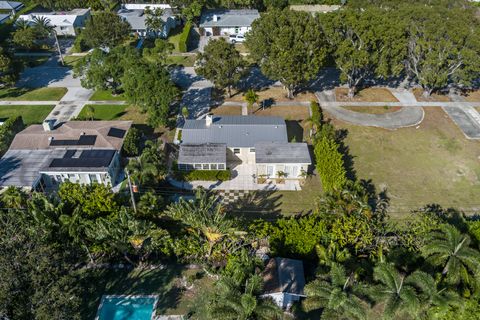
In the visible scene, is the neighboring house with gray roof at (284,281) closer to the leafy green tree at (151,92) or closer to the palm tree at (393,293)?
the palm tree at (393,293)

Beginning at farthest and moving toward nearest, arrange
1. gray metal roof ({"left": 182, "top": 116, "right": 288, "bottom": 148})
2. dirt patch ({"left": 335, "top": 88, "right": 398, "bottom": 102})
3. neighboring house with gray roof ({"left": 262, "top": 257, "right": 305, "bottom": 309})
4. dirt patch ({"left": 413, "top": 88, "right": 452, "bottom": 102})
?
1. dirt patch ({"left": 413, "top": 88, "right": 452, "bottom": 102})
2. dirt patch ({"left": 335, "top": 88, "right": 398, "bottom": 102})
3. gray metal roof ({"left": 182, "top": 116, "right": 288, "bottom": 148})
4. neighboring house with gray roof ({"left": 262, "top": 257, "right": 305, "bottom": 309})

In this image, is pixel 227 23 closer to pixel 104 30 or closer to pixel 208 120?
pixel 104 30

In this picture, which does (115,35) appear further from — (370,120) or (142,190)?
(370,120)

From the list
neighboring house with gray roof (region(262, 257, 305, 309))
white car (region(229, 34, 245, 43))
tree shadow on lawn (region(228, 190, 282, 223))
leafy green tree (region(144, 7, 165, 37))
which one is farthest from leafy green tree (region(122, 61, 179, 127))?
white car (region(229, 34, 245, 43))

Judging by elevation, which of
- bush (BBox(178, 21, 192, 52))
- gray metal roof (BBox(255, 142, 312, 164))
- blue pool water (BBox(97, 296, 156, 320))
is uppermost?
bush (BBox(178, 21, 192, 52))

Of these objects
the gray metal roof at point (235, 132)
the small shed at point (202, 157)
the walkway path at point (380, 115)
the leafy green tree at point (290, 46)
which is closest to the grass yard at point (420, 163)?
the walkway path at point (380, 115)

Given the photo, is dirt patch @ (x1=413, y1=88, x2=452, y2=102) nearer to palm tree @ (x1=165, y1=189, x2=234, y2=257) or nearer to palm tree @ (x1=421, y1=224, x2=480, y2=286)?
palm tree @ (x1=421, y1=224, x2=480, y2=286)
